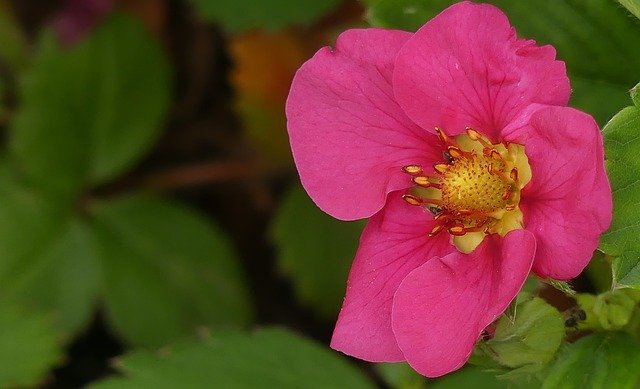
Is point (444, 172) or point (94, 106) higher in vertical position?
point (444, 172)

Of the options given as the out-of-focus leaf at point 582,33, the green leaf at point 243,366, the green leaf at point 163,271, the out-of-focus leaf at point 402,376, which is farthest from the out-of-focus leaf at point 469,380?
the green leaf at point 163,271

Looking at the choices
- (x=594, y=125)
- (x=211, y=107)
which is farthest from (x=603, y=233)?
(x=211, y=107)

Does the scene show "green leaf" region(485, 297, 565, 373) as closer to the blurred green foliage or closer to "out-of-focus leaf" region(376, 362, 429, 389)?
"out-of-focus leaf" region(376, 362, 429, 389)

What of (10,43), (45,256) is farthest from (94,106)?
(45,256)

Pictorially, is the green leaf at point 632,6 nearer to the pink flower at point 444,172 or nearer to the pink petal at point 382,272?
the pink flower at point 444,172

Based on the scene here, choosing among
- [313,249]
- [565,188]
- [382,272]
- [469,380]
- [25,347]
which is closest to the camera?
[565,188]

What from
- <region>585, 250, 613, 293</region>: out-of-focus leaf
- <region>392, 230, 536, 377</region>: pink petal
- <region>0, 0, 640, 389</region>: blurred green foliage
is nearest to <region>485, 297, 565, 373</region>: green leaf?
<region>392, 230, 536, 377</region>: pink petal

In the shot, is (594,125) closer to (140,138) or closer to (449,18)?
(449,18)

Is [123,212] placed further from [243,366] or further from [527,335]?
[527,335]
